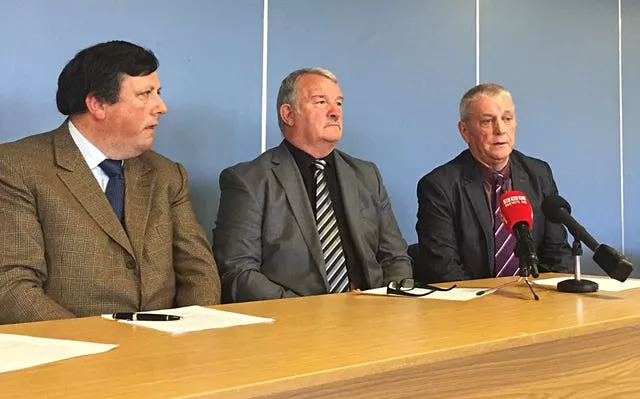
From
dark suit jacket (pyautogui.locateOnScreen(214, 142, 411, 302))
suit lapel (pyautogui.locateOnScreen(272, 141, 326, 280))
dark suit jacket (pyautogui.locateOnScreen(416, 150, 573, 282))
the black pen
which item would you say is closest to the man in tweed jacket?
dark suit jacket (pyautogui.locateOnScreen(214, 142, 411, 302))

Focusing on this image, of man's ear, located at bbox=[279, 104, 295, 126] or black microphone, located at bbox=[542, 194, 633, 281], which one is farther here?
man's ear, located at bbox=[279, 104, 295, 126]

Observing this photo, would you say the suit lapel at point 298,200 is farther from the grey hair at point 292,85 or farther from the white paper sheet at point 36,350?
the white paper sheet at point 36,350

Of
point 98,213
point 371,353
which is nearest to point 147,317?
point 371,353

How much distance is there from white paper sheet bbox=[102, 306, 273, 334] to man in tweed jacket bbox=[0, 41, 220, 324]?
1.62 ft

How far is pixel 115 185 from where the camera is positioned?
2129 millimetres

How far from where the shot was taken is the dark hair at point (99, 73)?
2195 mm

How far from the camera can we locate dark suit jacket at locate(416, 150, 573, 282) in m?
2.80

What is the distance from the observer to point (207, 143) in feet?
9.63

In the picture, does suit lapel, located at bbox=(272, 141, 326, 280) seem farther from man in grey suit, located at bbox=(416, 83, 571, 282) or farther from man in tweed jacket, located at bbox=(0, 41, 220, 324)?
man in grey suit, located at bbox=(416, 83, 571, 282)

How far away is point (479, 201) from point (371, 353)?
183 cm

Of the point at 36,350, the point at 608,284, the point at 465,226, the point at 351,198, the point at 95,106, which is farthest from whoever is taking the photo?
the point at 465,226

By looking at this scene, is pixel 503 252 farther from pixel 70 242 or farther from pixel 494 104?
pixel 70 242

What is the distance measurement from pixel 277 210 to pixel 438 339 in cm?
128

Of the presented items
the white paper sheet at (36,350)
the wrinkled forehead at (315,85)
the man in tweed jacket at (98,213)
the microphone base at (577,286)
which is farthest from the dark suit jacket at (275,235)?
the white paper sheet at (36,350)
